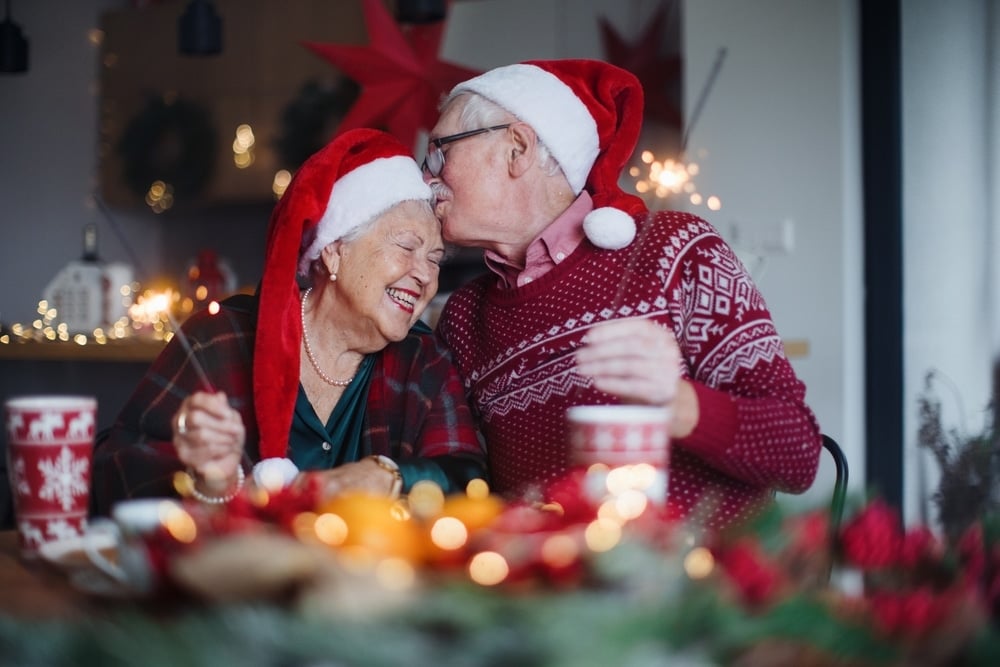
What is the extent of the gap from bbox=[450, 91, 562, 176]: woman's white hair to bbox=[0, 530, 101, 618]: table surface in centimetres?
98

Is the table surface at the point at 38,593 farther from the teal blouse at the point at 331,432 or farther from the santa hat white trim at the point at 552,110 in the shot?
the santa hat white trim at the point at 552,110

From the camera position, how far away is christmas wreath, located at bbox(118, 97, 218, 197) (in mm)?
4977

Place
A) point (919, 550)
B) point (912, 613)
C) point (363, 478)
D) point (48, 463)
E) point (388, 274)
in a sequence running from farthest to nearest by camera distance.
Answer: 1. point (388, 274)
2. point (363, 478)
3. point (48, 463)
4. point (919, 550)
5. point (912, 613)

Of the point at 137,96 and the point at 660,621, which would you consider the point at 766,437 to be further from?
the point at 137,96

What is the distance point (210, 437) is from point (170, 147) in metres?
4.18

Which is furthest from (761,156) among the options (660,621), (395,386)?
(660,621)

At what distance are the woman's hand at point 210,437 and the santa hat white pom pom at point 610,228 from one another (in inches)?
26.0

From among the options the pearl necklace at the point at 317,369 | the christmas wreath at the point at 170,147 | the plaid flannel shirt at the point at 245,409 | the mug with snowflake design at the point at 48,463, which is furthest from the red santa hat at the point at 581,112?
the christmas wreath at the point at 170,147

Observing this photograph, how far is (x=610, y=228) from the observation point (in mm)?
1633

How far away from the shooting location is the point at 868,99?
356 cm

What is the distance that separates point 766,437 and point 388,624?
0.86 m

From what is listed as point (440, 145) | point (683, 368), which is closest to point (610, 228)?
point (683, 368)

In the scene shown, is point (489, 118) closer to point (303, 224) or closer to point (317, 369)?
point (303, 224)

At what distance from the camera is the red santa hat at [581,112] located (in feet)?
5.81
